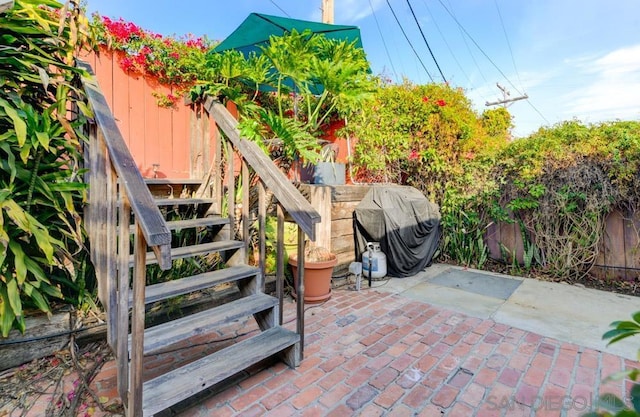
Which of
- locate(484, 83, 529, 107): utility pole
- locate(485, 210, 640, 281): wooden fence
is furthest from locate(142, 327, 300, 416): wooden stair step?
locate(484, 83, 529, 107): utility pole

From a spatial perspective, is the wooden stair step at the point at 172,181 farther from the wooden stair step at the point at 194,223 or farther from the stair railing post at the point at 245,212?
the stair railing post at the point at 245,212

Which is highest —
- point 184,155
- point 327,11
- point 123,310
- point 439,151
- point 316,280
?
point 327,11

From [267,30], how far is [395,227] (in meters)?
2.71

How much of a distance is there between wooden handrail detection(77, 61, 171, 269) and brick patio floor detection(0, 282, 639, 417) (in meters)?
1.02

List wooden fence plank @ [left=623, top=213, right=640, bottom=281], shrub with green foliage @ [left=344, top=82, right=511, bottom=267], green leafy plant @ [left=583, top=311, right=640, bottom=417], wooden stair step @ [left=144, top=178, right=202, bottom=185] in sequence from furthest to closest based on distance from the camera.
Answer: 1. shrub with green foliage @ [left=344, top=82, right=511, bottom=267]
2. wooden fence plank @ [left=623, top=213, right=640, bottom=281]
3. wooden stair step @ [left=144, top=178, right=202, bottom=185]
4. green leafy plant @ [left=583, top=311, right=640, bottom=417]

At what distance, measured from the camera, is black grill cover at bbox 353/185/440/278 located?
4023 mm

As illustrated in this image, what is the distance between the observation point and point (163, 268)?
125cm

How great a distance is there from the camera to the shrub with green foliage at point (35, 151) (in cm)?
174

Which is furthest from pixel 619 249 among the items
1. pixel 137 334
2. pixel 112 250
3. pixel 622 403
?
pixel 112 250

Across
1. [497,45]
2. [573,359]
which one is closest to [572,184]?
[573,359]

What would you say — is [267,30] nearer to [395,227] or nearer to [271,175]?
[271,175]

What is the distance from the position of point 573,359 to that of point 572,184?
8.21 feet

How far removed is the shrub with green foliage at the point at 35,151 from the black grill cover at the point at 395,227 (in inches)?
115

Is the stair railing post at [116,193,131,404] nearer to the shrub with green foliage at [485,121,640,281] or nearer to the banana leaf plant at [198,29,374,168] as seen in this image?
the banana leaf plant at [198,29,374,168]
